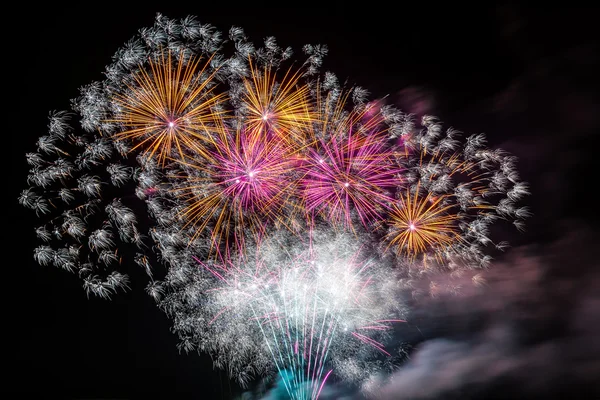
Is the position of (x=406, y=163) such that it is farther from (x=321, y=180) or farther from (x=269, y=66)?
(x=269, y=66)

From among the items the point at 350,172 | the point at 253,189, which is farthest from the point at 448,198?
the point at 253,189

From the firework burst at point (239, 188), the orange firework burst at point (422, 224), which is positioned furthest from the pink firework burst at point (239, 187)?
the orange firework burst at point (422, 224)

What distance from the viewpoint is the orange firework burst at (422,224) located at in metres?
8.94

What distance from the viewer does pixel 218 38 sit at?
8.20 meters

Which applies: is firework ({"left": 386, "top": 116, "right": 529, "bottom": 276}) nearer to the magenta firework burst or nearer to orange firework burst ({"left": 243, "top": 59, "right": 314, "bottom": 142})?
the magenta firework burst

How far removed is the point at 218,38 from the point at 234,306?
7.01m

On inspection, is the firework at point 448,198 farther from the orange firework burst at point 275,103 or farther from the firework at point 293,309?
the orange firework burst at point 275,103

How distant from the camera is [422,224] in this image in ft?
30.1

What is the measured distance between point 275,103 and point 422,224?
529 centimetres

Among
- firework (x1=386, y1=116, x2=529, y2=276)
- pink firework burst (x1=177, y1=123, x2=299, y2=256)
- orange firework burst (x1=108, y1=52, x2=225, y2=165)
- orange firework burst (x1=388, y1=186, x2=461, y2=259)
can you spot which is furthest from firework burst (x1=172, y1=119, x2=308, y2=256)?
firework (x1=386, y1=116, x2=529, y2=276)

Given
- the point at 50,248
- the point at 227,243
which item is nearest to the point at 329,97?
the point at 227,243

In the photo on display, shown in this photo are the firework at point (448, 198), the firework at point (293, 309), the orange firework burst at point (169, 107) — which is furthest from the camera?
the firework at point (448, 198)

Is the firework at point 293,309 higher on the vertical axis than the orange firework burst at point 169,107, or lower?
lower

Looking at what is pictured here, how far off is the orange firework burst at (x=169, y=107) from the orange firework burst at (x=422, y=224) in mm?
5624
